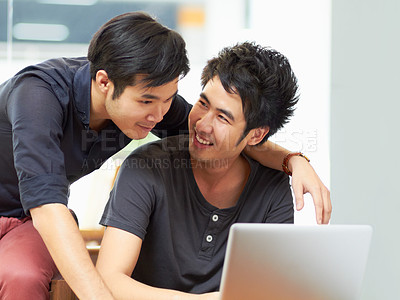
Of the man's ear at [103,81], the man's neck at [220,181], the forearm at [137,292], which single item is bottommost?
the forearm at [137,292]

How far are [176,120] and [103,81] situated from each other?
13.0 inches

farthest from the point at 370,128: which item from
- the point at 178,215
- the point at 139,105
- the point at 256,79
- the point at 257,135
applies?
the point at 139,105

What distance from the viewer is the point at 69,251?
115cm

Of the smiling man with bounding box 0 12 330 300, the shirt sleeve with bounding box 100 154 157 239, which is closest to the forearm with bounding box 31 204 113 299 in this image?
the smiling man with bounding box 0 12 330 300

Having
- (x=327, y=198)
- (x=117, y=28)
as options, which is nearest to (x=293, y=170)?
(x=327, y=198)

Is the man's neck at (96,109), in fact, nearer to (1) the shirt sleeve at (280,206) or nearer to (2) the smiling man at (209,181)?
(2) the smiling man at (209,181)

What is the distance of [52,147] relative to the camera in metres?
1.24

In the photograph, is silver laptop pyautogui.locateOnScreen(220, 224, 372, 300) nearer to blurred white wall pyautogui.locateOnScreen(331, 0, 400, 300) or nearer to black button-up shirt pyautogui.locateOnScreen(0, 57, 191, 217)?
black button-up shirt pyautogui.locateOnScreen(0, 57, 191, 217)

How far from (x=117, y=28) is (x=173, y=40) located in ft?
0.49

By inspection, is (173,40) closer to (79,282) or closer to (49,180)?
(49,180)

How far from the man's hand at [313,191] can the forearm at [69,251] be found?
559mm

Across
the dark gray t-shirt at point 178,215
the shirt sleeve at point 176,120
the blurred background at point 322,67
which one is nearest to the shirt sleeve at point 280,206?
the dark gray t-shirt at point 178,215

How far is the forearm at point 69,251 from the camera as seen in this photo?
1.12 metres

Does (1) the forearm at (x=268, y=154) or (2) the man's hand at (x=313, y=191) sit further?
(1) the forearm at (x=268, y=154)
